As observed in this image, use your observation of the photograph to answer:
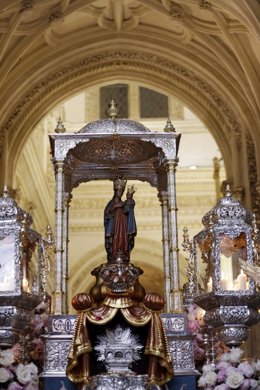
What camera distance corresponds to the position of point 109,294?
741 cm

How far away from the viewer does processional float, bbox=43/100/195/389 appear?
23.1ft

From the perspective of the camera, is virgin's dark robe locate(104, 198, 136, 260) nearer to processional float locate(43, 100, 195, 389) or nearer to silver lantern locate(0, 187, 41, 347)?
processional float locate(43, 100, 195, 389)

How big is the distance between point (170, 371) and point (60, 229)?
2020mm

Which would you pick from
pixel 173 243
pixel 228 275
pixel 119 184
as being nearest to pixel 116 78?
pixel 119 184

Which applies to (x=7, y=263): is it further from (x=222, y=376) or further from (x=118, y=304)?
(x=222, y=376)

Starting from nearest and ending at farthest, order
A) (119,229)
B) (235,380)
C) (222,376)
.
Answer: (235,380)
(222,376)
(119,229)

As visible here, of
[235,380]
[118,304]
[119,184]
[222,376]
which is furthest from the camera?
[119,184]

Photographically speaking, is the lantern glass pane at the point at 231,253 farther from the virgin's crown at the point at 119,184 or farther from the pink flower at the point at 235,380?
the virgin's crown at the point at 119,184

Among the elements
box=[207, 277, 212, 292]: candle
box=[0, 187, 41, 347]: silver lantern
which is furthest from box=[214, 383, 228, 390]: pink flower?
box=[0, 187, 41, 347]: silver lantern

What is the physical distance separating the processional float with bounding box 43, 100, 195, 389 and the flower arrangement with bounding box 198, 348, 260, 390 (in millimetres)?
417

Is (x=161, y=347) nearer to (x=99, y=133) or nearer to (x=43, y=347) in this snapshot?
(x=43, y=347)

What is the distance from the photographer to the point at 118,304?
24.0ft

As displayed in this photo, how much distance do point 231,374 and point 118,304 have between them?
3.95ft

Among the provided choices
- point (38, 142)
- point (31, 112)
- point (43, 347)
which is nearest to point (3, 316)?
point (43, 347)
